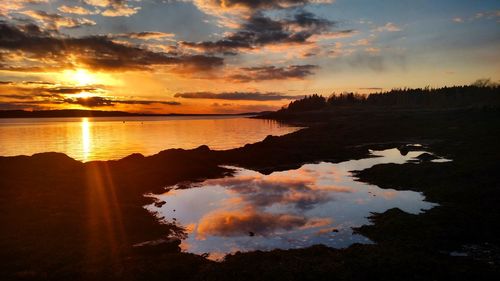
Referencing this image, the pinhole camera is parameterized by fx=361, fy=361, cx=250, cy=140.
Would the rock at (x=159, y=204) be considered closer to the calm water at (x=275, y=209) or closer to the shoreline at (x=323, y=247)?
the calm water at (x=275, y=209)

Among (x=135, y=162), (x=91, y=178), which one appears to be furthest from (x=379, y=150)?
(x=91, y=178)

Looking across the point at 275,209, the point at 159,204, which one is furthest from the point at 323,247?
the point at 159,204

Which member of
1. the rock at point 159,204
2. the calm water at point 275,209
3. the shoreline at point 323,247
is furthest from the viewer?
the rock at point 159,204

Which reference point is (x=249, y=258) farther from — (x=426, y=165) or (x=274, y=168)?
(x=274, y=168)

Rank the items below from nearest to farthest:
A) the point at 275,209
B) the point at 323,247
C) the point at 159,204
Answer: the point at 323,247, the point at 275,209, the point at 159,204

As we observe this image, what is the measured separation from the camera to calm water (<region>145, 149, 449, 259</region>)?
62.8 ft

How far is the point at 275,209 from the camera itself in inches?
1011

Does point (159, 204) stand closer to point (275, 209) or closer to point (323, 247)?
point (275, 209)

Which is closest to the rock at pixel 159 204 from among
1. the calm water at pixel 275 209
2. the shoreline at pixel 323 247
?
the calm water at pixel 275 209

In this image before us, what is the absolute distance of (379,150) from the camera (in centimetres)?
5647

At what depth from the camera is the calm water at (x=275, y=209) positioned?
754 inches

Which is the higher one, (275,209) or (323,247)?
(323,247)

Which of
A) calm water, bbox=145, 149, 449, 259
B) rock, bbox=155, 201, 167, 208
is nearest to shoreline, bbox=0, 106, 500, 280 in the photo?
rock, bbox=155, 201, 167, 208

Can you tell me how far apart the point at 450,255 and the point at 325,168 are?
2772 centimetres
